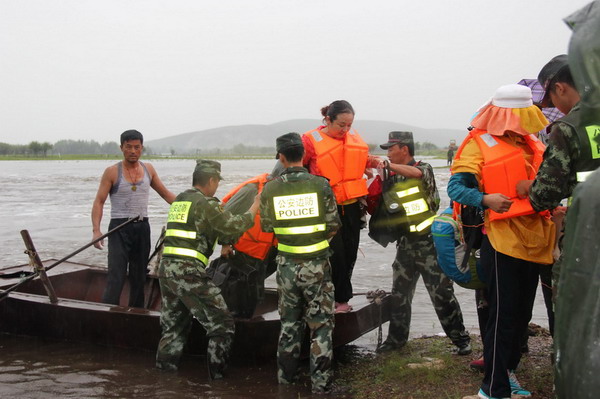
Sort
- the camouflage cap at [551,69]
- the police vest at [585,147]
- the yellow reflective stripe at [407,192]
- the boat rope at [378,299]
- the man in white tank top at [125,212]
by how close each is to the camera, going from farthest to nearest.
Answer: the man in white tank top at [125,212], the boat rope at [378,299], the yellow reflective stripe at [407,192], the camouflage cap at [551,69], the police vest at [585,147]

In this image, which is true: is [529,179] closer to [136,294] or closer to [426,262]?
[426,262]

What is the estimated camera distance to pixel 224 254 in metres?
5.72

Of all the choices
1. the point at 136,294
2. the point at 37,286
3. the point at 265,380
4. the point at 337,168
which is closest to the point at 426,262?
the point at 337,168

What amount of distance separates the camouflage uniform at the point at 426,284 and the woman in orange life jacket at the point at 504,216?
145 centimetres

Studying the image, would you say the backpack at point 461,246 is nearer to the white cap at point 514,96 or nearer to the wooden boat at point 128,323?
the white cap at point 514,96

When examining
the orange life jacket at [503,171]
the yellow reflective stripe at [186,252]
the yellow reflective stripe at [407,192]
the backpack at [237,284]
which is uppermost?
the orange life jacket at [503,171]

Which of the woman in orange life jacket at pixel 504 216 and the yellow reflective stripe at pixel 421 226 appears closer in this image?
the woman in orange life jacket at pixel 504 216

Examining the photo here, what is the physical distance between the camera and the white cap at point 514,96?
4.04 metres

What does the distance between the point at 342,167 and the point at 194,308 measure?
1.76m

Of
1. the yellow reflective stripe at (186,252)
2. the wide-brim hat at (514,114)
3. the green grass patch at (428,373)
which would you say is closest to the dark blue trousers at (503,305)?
the green grass patch at (428,373)

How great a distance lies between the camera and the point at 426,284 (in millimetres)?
5703

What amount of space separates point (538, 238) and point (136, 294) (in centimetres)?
451

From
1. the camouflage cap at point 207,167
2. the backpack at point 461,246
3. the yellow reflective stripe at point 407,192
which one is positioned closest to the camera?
the backpack at point 461,246

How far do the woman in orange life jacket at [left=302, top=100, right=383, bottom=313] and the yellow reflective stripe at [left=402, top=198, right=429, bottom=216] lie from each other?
16.1 inches
